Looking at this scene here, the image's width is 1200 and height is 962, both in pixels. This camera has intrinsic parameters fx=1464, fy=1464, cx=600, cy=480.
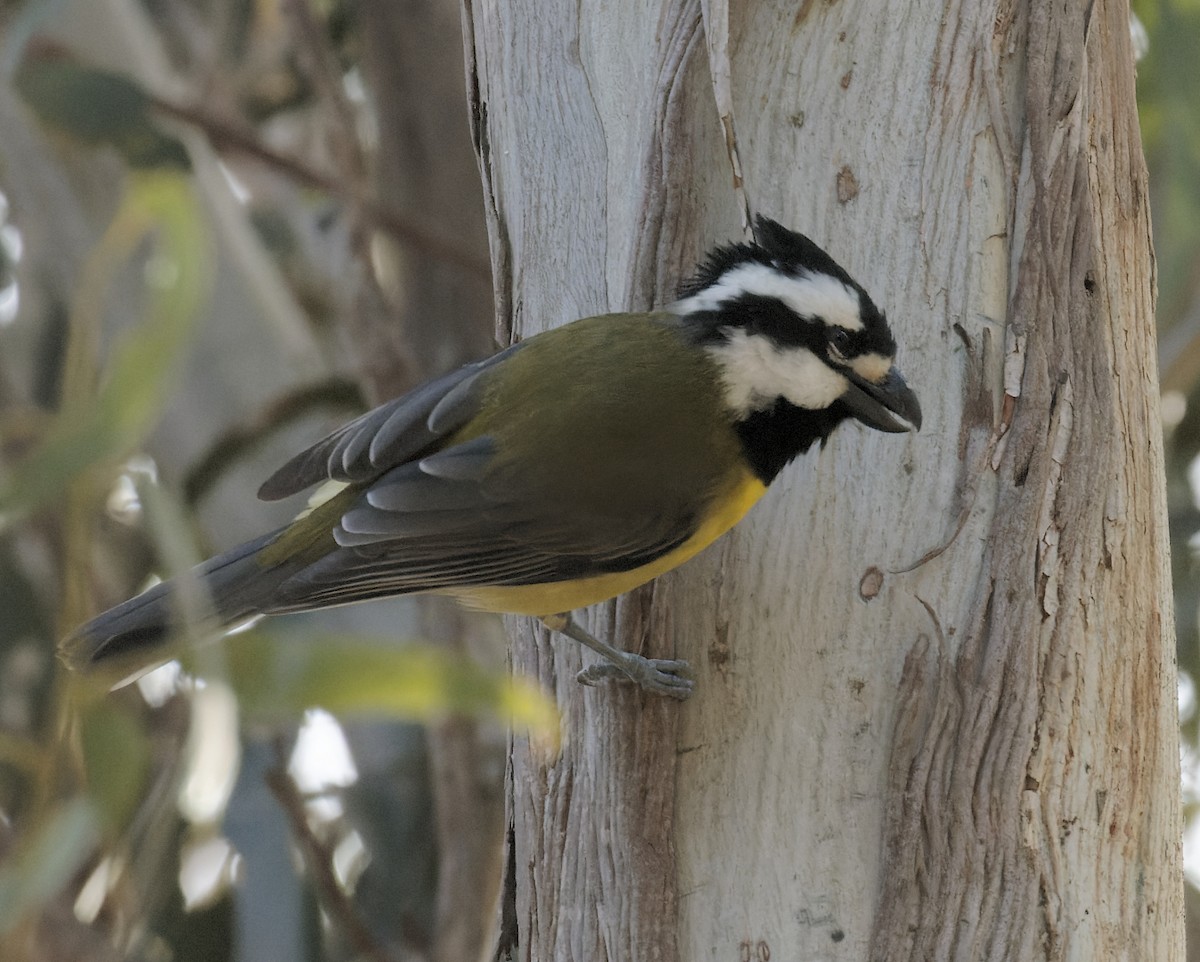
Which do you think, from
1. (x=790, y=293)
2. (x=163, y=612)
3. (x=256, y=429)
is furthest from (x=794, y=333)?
(x=256, y=429)

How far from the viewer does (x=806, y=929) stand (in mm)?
1253

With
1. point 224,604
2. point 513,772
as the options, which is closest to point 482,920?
point 513,772

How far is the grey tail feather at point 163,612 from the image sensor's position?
51.3 inches

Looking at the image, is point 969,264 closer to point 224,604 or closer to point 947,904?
point 947,904

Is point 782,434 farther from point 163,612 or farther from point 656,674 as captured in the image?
point 163,612

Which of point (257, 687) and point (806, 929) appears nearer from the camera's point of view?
point (257, 687)

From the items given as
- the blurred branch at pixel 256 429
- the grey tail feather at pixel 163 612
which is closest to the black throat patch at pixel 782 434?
the grey tail feather at pixel 163 612

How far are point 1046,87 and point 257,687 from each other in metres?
0.92

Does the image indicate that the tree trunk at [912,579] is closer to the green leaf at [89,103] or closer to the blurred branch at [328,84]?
the green leaf at [89,103]

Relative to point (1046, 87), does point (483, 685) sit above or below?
below

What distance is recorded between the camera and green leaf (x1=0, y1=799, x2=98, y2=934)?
30.7 inches

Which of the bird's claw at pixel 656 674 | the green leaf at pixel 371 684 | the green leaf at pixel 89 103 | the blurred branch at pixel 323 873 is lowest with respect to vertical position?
the blurred branch at pixel 323 873

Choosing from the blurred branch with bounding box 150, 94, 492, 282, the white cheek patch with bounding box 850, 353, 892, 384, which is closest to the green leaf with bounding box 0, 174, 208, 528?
the white cheek patch with bounding box 850, 353, 892, 384

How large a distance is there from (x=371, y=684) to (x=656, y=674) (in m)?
0.48
